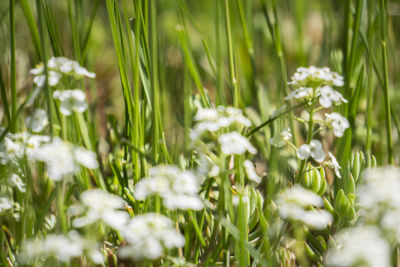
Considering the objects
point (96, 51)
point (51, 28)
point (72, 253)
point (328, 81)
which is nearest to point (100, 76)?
point (96, 51)

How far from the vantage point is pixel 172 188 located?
57 cm

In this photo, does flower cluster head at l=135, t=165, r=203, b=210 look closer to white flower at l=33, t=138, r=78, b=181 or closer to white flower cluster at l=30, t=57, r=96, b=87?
white flower at l=33, t=138, r=78, b=181

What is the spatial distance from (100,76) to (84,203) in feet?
5.36

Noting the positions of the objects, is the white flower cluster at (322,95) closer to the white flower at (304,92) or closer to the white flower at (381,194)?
the white flower at (304,92)

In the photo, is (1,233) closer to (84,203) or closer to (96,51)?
(84,203)

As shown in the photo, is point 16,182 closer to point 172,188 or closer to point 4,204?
point 4,204

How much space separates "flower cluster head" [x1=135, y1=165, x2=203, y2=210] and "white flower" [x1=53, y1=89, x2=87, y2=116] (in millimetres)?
157

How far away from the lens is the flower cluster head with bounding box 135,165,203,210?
55 centimetres

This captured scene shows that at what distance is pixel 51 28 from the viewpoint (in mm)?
888

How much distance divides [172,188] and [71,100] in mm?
211

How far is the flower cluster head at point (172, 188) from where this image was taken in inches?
21.5

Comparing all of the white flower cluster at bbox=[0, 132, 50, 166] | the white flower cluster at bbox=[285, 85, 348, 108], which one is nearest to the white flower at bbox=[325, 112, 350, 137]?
the white flower cluster at bbox=[285, 85, 348, 108]

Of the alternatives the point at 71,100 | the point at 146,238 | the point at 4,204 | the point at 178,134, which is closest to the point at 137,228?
the point at 146,238

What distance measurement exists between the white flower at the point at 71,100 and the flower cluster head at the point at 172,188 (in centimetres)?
16
